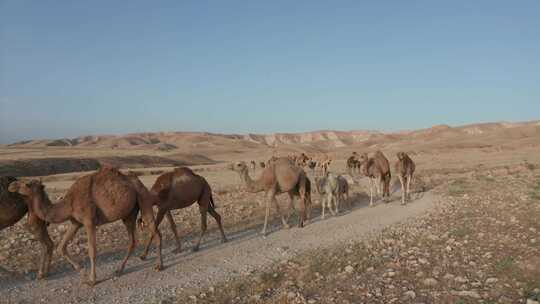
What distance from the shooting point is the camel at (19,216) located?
8.52m

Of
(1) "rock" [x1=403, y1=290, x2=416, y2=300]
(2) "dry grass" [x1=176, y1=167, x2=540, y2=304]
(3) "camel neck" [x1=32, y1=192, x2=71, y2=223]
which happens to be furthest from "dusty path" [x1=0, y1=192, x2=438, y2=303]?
(1) "rock" [x1=403, y1=290, x2=416, y2=300]

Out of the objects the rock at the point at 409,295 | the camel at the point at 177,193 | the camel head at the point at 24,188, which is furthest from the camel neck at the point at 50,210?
the rock at the point at 409,295

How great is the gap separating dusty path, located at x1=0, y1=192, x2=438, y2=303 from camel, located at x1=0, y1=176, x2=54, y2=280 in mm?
369

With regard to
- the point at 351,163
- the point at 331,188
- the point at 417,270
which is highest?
the point at 331,188

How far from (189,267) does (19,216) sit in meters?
3.68

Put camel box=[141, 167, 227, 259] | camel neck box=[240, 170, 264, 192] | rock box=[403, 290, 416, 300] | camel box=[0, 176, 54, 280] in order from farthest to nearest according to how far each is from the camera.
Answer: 1. camel neck box=[240, 170, 264, 192]
2. camel box=[141, 167, 227, 259]
3. camel box=[0, 176, 54, 280]
4. rock box=[403, 290, 416, 300]

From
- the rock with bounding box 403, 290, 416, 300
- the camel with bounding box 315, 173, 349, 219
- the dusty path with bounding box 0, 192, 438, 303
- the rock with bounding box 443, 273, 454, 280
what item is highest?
the camel with bounding box 315, 173, 349, 219

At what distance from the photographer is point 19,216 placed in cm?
877

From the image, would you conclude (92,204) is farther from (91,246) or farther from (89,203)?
(91,246)

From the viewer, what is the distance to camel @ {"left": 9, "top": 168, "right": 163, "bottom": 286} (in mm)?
8125

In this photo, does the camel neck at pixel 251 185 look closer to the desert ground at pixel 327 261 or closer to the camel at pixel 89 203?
the desert ground at pixel 327 261

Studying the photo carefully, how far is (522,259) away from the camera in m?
8.46

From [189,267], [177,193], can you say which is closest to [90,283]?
[189,267]

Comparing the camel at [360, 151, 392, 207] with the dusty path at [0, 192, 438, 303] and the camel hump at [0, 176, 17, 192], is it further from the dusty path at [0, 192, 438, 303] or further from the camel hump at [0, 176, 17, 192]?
the camel hump at [0, 176, 17, 192]
